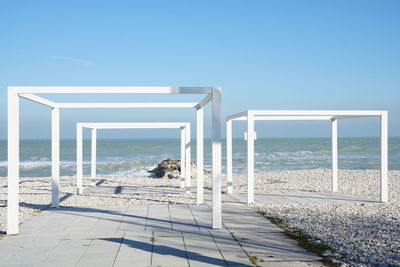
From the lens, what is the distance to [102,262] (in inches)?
211

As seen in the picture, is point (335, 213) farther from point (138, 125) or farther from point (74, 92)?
point (138, 125)

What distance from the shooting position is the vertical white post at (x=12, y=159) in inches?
277

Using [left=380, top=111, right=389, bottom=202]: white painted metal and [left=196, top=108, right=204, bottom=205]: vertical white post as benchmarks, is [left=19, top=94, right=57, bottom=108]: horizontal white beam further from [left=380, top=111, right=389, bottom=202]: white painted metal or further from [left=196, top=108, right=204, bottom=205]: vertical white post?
[left=380, top=111, right=389, bottom=202]: white painted metal

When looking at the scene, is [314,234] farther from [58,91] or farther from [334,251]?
[58,91]

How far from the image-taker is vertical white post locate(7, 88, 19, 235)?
23.1 ft

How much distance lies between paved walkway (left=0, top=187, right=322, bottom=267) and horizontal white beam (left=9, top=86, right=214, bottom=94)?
219 cm

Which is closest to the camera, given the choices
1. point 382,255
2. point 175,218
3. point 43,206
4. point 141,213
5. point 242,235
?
point 382,255

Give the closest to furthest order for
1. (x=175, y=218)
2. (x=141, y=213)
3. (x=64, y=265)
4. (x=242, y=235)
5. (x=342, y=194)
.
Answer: (x=64, y=265) → (x=242, y=235) → (x=175, y=218) → (x=141, y=213) → (x=342, y=194)

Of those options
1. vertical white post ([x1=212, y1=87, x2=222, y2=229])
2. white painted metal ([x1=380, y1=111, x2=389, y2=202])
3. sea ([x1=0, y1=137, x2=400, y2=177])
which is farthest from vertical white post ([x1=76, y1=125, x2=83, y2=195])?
sea ([x1=0, y1=137, x2=400, y2=177])

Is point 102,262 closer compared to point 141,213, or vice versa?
point 102,262

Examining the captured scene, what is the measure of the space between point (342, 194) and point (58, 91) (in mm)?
8454

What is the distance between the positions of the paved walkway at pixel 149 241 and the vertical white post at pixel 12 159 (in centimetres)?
29

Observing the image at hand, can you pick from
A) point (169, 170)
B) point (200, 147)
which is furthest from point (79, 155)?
point (169, 170)

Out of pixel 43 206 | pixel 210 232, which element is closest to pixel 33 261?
pixel 210 232
